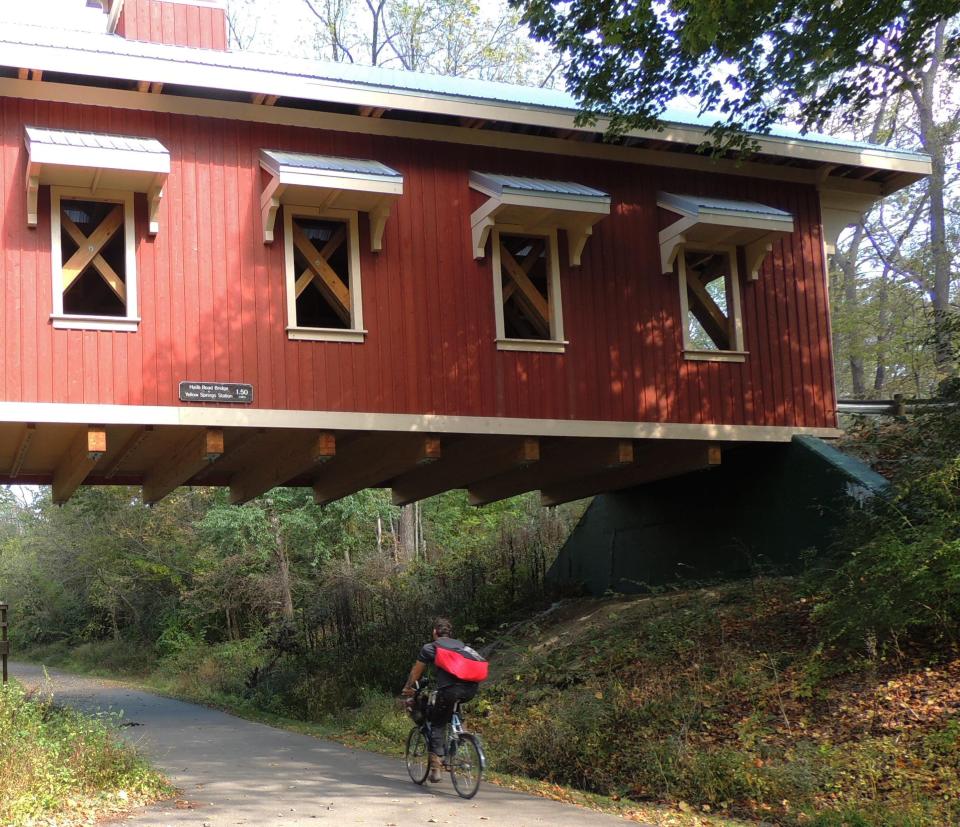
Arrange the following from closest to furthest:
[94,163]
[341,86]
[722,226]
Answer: [94,163], [341,86], [722,226]

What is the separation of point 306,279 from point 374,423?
6.87ft

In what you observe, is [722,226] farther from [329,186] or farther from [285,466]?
[285,466]

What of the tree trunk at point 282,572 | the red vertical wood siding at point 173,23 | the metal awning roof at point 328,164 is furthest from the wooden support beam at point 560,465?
the tree trunk at point 282,572

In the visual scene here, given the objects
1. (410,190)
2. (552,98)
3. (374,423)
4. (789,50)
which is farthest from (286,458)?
(789,50)

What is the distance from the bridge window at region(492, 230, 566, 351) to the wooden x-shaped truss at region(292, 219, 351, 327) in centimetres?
210

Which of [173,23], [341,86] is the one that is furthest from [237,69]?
[173,23]

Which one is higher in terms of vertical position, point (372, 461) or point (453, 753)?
point (372, 461)

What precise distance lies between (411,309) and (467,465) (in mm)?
3476

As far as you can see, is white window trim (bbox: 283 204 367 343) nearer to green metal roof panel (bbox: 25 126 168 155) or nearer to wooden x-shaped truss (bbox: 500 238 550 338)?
green metal roof panel (bbox: 25 126 168 155)

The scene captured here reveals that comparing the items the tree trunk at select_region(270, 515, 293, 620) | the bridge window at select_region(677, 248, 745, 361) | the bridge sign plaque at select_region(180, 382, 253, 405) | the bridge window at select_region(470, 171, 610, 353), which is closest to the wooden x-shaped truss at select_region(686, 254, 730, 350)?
the bridge window at select_region(677, 248, 745, 361)

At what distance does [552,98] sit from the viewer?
16812 millimetres

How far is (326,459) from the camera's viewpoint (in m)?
14.9

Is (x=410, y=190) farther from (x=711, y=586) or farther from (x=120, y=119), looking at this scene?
(x=711, y=586)

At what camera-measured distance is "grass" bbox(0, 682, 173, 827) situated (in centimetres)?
890
